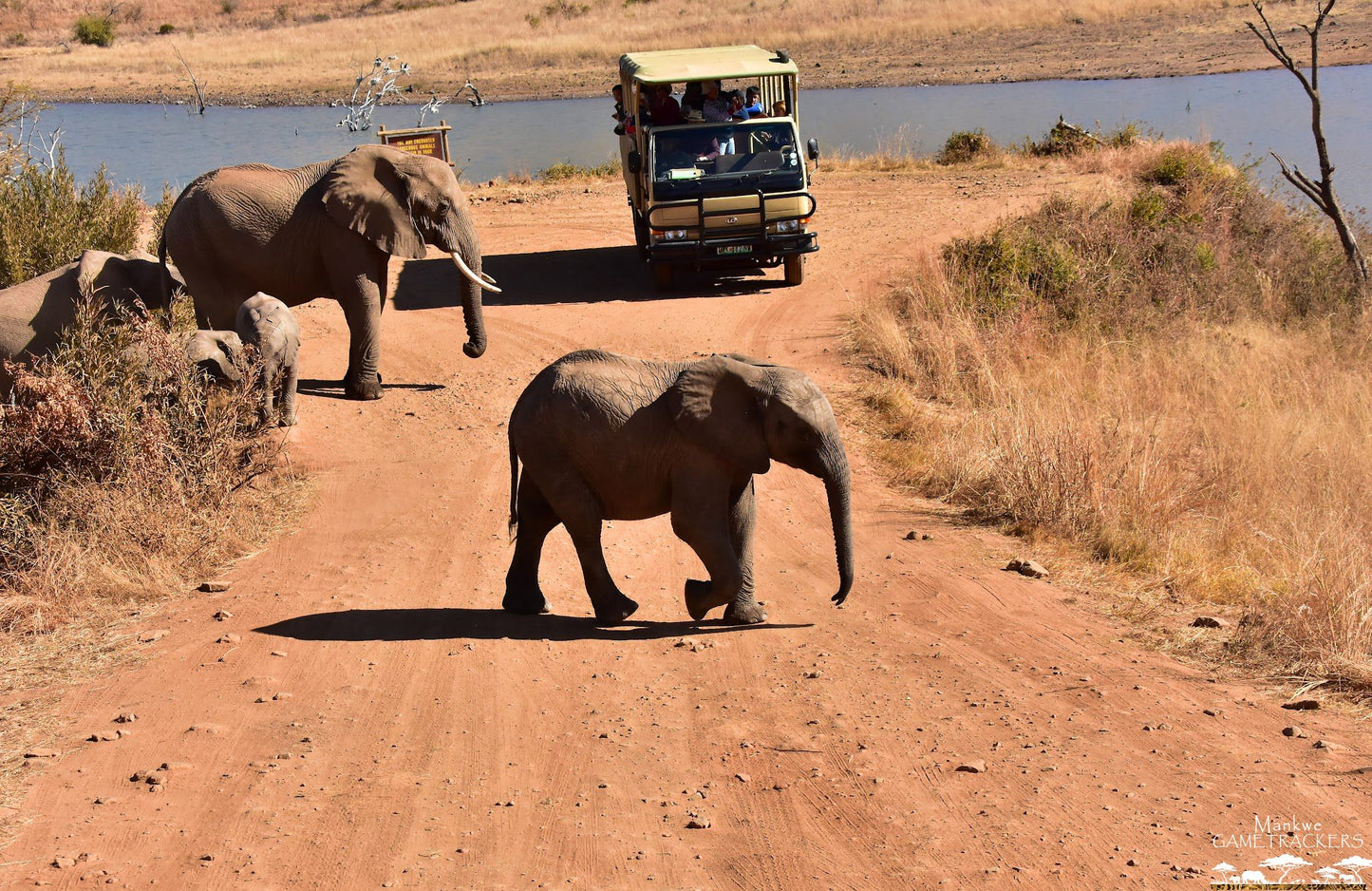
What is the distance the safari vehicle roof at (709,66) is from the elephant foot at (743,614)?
9.74 meters

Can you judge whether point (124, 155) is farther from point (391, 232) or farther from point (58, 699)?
point (58, 699)

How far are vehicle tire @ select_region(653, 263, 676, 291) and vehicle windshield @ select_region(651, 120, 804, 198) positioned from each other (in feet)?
3.41

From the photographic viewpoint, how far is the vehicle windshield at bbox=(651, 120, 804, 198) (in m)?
15.8

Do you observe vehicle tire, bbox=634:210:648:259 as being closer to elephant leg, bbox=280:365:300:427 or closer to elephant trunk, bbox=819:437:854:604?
elephant leg, bbox=280:365:300:427

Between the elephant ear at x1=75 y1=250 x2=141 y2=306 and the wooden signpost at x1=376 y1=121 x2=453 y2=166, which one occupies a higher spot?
the wooden signpost at x1=376 y1=121 x2=453 y2=166

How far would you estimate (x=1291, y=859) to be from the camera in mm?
4855

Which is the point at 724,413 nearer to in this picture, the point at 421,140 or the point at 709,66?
the point at 709,66

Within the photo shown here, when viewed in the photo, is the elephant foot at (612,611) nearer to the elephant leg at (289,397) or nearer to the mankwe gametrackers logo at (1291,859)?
the mankwe gametrackers logo at (1291,859)

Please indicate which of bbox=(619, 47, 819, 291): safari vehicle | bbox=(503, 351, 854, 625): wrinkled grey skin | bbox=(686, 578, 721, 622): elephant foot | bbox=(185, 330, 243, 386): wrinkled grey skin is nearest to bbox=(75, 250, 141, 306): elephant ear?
bbox=(185, 330, 243, 386): wrinkled grey skin

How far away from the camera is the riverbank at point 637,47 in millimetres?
47938

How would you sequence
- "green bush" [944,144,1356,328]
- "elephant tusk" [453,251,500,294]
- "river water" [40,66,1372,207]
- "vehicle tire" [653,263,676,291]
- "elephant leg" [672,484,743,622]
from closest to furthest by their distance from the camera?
1. "elephant leg" [672,484,743,622]
2. "elephant tusk" [453,251,500,294]
3. "green bush" [944,144,1356,328]
4. "vehicle tire" [653,263,676,291]
5. "river water" [40,66,1372,207]


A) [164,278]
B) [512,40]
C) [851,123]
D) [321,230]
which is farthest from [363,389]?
[512,40]

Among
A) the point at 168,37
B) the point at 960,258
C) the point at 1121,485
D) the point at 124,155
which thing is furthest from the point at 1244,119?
the point at 168,37

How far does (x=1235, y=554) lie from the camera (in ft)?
27.4
